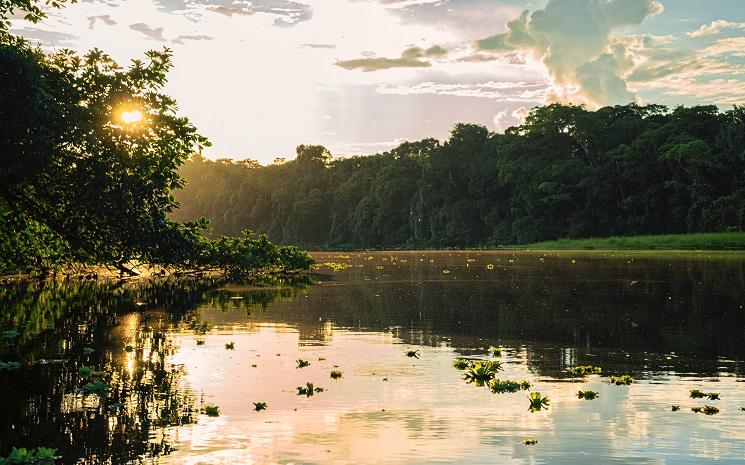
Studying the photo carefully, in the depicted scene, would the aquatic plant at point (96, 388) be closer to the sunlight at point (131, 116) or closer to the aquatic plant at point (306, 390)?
the aquatic plant at point (306, 390)

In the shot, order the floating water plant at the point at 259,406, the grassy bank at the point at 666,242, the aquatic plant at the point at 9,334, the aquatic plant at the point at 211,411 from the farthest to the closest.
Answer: the grassy bank at the point at 666,242
the aquatic plant at the point at 9,334
the floating water plant at the point at 259,406
the aquatic plant at the point at 211,411

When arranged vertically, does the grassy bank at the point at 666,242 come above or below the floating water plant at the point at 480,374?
above

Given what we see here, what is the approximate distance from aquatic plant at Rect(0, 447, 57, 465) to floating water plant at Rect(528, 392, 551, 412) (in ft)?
26.7

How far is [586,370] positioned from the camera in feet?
59.4

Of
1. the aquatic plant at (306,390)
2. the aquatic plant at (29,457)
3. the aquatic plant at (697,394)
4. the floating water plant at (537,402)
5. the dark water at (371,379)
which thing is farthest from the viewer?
the aquatic plant at (306,390)

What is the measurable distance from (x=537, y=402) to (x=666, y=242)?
101m

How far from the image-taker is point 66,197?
66.8 feet

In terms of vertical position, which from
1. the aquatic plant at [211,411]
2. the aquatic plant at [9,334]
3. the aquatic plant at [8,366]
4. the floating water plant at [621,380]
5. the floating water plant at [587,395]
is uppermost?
the aquatic plant at [9,334]

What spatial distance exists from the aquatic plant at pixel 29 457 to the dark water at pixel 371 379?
583mm

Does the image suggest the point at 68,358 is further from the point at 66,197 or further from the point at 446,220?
the point at 446,220

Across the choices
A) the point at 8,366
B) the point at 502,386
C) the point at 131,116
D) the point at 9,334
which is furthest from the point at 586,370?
the point at 9,334

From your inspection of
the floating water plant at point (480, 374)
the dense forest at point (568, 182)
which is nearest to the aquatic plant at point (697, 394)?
the floating water plant at point (480, 374)

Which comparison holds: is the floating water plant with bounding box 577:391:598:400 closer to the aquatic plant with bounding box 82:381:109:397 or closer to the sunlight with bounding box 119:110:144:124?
the aquatic plant with bounding box 82:381:109:397

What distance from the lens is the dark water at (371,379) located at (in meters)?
11.8
